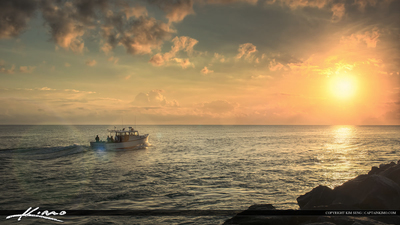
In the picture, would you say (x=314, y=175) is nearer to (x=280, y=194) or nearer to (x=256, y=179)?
(x=256, y=179)

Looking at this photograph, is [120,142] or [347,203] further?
[120,142]

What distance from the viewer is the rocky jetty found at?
1024cm

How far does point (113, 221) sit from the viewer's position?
14.2 m

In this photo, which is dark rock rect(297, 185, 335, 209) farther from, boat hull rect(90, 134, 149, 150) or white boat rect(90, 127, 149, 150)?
boat hull rect(90, 134, 149, 150)

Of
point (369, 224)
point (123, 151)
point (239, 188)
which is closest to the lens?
point (369, 224)

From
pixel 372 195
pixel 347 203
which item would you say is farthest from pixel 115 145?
pixel 372 195

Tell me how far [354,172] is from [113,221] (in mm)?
27372

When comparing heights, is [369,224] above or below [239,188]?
above

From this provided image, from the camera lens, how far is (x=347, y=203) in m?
13.1

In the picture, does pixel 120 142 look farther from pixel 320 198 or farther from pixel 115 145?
pixel 320 198

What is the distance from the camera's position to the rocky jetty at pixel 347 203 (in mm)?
10242

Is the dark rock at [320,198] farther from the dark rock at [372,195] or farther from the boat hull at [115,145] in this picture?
the boat hull at [115,145]

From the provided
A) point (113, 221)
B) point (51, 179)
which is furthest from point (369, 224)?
point (51, 179)

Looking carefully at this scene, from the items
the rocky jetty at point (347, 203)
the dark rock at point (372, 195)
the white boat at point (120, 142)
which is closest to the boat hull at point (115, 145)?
the white boat at point (120, 142)
